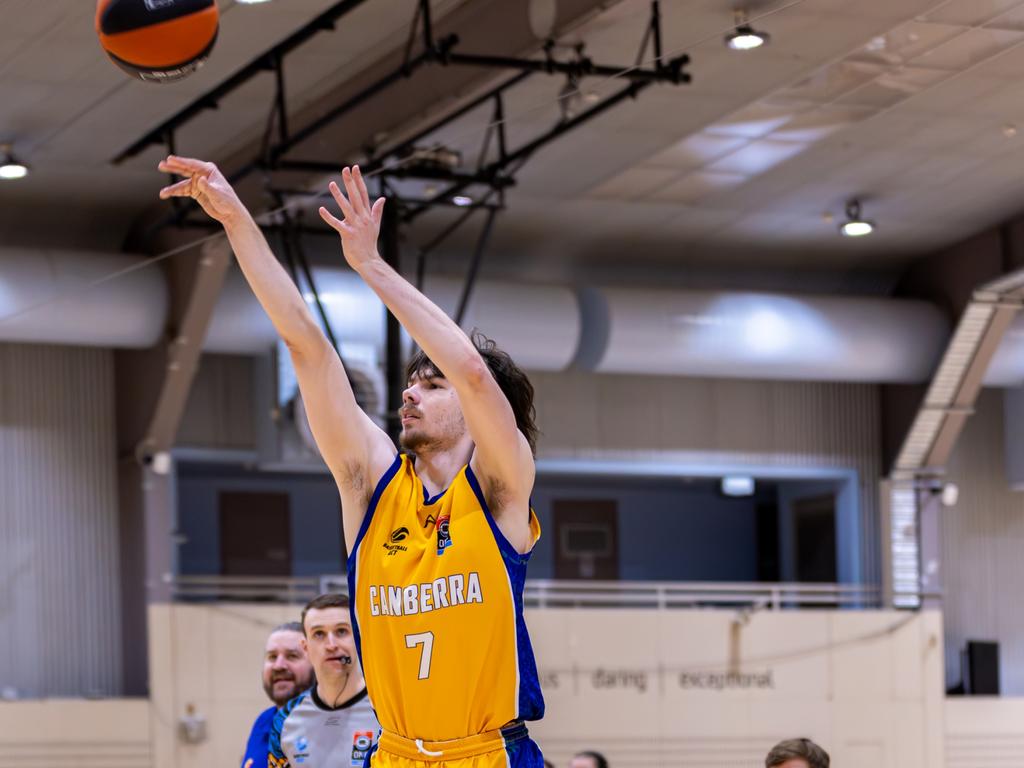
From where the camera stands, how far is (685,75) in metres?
13.2

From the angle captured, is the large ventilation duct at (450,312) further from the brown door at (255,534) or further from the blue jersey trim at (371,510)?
the blue jersey trim at (371,510)

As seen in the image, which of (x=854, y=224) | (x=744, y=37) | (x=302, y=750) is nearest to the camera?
(x=302, y=750)

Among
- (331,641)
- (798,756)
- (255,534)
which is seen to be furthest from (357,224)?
(255,534)

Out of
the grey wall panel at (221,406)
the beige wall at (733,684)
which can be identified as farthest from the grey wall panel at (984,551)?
the grey wall panel at (221,406)

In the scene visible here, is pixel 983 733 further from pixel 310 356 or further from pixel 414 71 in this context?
pixel 310 356

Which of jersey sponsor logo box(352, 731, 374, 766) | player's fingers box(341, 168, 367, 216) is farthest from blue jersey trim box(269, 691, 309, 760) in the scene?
player's fingers box(341, 168, 367, 216)

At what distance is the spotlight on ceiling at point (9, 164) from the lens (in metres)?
16.3

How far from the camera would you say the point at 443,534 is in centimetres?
445

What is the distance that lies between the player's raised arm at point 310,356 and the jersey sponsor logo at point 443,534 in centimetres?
25

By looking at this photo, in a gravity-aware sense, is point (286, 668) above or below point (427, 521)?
below

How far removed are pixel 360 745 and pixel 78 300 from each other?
39.8 feet

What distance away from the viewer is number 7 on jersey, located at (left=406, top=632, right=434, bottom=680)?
14.5ft

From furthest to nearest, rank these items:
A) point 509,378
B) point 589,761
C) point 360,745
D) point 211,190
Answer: point 589,761, point 360,745, point 509,378, point 211,190

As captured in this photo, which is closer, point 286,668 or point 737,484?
point 286,668
